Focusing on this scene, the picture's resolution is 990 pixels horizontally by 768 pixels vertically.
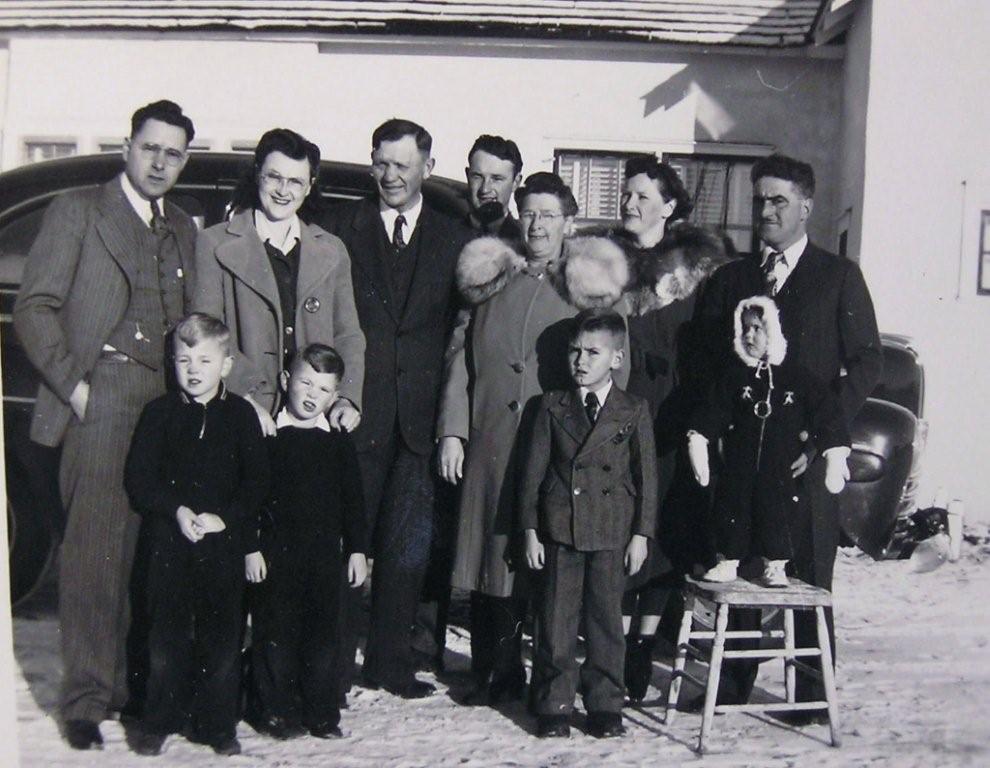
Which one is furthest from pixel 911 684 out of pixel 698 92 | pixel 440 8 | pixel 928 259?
pixel 440 8

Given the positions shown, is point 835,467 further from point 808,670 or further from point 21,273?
point 21,273

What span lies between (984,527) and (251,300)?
9.29 ft

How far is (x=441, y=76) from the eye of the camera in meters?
10.2

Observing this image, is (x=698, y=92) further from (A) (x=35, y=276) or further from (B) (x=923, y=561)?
(A) (x=35, y=276)

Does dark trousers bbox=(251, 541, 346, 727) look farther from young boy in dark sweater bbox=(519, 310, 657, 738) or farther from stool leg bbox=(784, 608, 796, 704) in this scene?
stool leg bbox=(784, 608, 796, 704)

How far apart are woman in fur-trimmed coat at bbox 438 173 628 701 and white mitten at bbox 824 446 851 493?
0.73 m

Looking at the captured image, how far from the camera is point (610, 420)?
161 inches

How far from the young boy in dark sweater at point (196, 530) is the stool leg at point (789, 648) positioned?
69.0 inches

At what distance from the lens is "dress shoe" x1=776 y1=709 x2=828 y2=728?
4230mm

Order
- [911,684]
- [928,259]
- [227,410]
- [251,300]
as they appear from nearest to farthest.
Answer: [227,410]
[251,300]
[911,684]
[928,259]

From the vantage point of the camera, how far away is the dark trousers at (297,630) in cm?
391

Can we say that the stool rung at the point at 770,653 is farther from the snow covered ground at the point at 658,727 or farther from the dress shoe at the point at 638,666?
the dress shoe at the point at 638,666

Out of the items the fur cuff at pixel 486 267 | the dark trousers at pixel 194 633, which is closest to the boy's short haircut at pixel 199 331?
the dark trousers at pixel 194 633

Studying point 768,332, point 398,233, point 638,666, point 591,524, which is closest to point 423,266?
point 398,233
